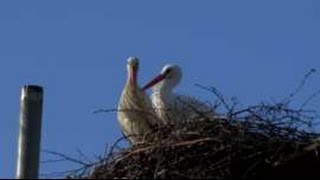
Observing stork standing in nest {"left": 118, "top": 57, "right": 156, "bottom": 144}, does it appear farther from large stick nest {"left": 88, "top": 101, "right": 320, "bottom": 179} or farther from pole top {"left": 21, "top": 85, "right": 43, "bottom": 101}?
pole top {"left": 21, "top": 85, "right": 43, "bottom": 101}

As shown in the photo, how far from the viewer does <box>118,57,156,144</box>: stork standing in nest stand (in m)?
9.70

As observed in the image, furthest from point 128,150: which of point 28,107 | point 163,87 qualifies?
point 163,87

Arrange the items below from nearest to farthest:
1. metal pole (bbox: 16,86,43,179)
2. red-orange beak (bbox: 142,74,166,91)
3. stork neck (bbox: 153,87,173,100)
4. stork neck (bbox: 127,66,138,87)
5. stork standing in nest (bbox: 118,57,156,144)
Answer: metal pole (bbox: 16,86,43,179), stork standing in nest (bbox: 118,57,156,144), stork neck (bbox: 153,87,173,100), stork neck (bbox: 127,66,138,87), red-orange beak (bbox: 142,74,166,91)

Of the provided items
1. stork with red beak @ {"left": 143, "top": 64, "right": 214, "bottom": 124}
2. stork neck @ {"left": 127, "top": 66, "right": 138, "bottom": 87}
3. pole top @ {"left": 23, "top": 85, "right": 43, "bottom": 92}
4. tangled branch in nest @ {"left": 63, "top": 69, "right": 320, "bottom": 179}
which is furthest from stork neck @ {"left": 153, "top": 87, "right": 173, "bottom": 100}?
pole top @ {"left": 23, "top": 85, "right": 43, "bottom": 92}

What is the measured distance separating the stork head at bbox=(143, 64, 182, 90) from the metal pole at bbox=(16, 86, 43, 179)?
482 centimetres

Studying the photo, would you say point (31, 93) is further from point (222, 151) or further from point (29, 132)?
point (222, 151)

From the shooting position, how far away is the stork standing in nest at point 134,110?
31.8 ft

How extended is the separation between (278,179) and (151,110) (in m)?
3.37

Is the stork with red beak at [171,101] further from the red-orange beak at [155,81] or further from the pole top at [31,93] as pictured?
the pole top at [31,93]

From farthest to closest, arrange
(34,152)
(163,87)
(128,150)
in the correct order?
1. (163,87)
2. (128,150)
3. (34,152)

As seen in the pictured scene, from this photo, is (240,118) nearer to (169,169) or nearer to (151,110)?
(169,169)

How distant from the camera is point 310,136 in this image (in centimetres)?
756

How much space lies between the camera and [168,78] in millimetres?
10891

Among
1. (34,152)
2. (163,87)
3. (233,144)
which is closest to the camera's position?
(34,152)
